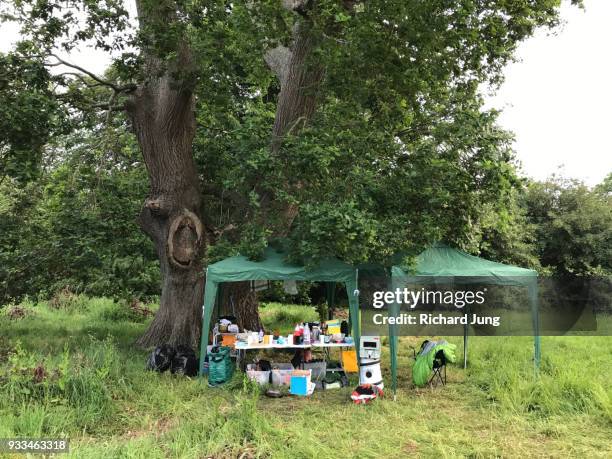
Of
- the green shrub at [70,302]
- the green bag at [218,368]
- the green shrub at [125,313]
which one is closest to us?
the green bag at [218,368]

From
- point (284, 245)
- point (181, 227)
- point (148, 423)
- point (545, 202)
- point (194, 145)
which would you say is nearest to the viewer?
point (148, 423)

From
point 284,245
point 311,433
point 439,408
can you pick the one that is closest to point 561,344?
point 439,408

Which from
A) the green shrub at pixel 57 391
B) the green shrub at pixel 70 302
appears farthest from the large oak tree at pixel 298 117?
the green shrub at pixel 70 302

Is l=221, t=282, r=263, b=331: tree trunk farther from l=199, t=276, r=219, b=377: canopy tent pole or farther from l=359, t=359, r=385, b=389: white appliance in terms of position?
l=359, t=359, r=385, b=389: white appliance

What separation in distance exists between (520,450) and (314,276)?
3801mm

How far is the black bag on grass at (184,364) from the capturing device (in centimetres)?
812

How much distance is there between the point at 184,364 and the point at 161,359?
1.21 feet

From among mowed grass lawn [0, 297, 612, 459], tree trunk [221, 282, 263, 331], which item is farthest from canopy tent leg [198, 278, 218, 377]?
tree trunk [221, 282, 263, 331]

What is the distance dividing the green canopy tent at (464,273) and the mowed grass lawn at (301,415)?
3.10ft

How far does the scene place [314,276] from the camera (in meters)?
7.97

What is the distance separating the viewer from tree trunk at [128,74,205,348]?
31.4 ft

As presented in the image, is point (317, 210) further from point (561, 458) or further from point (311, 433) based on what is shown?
point (561, 458)

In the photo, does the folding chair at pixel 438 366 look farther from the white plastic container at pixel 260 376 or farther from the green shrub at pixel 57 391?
the green shrub at pixel 57 391

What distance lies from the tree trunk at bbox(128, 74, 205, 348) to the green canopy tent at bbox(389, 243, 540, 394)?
3971mm
